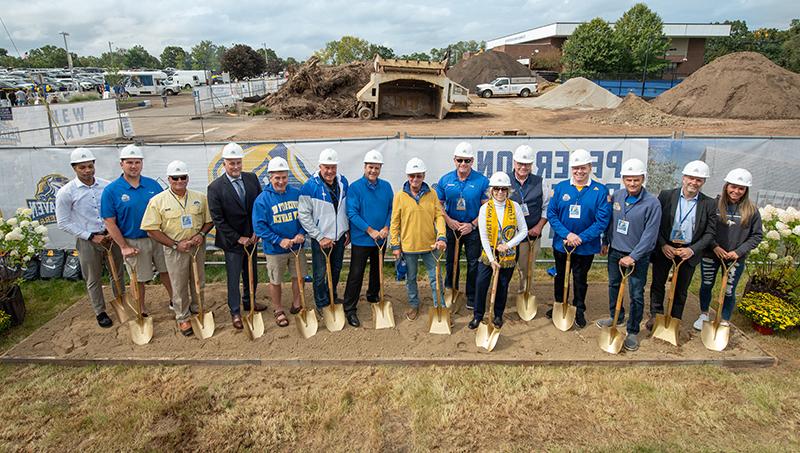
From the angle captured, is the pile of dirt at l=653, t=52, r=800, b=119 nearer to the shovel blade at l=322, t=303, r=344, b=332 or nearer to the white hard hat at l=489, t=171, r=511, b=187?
the white hard hat at l=489, t=171, r=511, b=187

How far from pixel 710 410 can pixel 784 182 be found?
15.6ft

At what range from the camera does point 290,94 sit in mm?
29203

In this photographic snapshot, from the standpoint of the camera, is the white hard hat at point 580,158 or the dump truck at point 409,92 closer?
the white hard hat at point 580,158

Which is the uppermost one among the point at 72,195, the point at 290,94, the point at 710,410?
the point at 290,94

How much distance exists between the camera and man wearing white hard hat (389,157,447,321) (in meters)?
4.92

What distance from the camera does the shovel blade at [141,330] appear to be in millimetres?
5078

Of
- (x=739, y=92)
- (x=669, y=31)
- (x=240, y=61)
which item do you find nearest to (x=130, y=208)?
(x=739, y=92)

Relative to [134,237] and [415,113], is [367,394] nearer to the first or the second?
[134,237]

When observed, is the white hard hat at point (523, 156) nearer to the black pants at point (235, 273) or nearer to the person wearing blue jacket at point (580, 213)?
the person wearing blue jacket at point (580, 213)

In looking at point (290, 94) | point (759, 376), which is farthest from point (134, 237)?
point (290, 94)

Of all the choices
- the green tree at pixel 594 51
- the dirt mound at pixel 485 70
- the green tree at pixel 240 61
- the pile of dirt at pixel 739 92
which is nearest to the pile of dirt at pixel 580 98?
the pile of dirt at pixel 739 92

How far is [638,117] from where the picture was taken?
79.5 ft

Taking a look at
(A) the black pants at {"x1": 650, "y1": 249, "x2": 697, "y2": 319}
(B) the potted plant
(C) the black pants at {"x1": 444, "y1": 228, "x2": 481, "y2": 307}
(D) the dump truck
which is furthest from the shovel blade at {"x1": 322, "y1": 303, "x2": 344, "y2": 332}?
(D) the dump truck

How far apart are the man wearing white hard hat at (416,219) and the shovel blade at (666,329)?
2.50 meters
